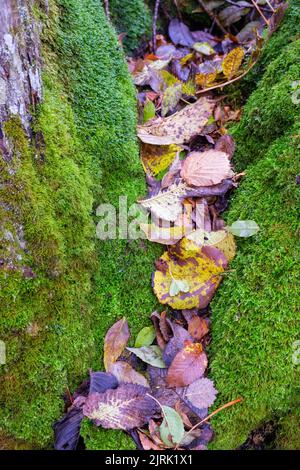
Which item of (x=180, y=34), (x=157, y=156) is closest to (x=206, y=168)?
(x=157, y=156)

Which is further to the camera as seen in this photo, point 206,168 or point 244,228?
point 206,168

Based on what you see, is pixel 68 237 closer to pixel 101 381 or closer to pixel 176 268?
pixel 176 268

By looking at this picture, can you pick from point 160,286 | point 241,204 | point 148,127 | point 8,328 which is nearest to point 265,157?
point 241,204

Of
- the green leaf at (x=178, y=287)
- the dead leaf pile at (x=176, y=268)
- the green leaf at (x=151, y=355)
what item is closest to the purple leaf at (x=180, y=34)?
the dead leaf pile at (x=176, y=268)

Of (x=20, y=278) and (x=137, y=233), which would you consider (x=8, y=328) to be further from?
(x=137, y=233)

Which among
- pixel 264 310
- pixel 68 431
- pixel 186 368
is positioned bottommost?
pixel 68 431

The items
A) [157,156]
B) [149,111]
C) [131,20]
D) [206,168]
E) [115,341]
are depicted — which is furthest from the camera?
[131,20]

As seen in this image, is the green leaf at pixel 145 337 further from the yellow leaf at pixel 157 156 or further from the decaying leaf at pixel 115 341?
the yellow leaf at pixel 157 156
